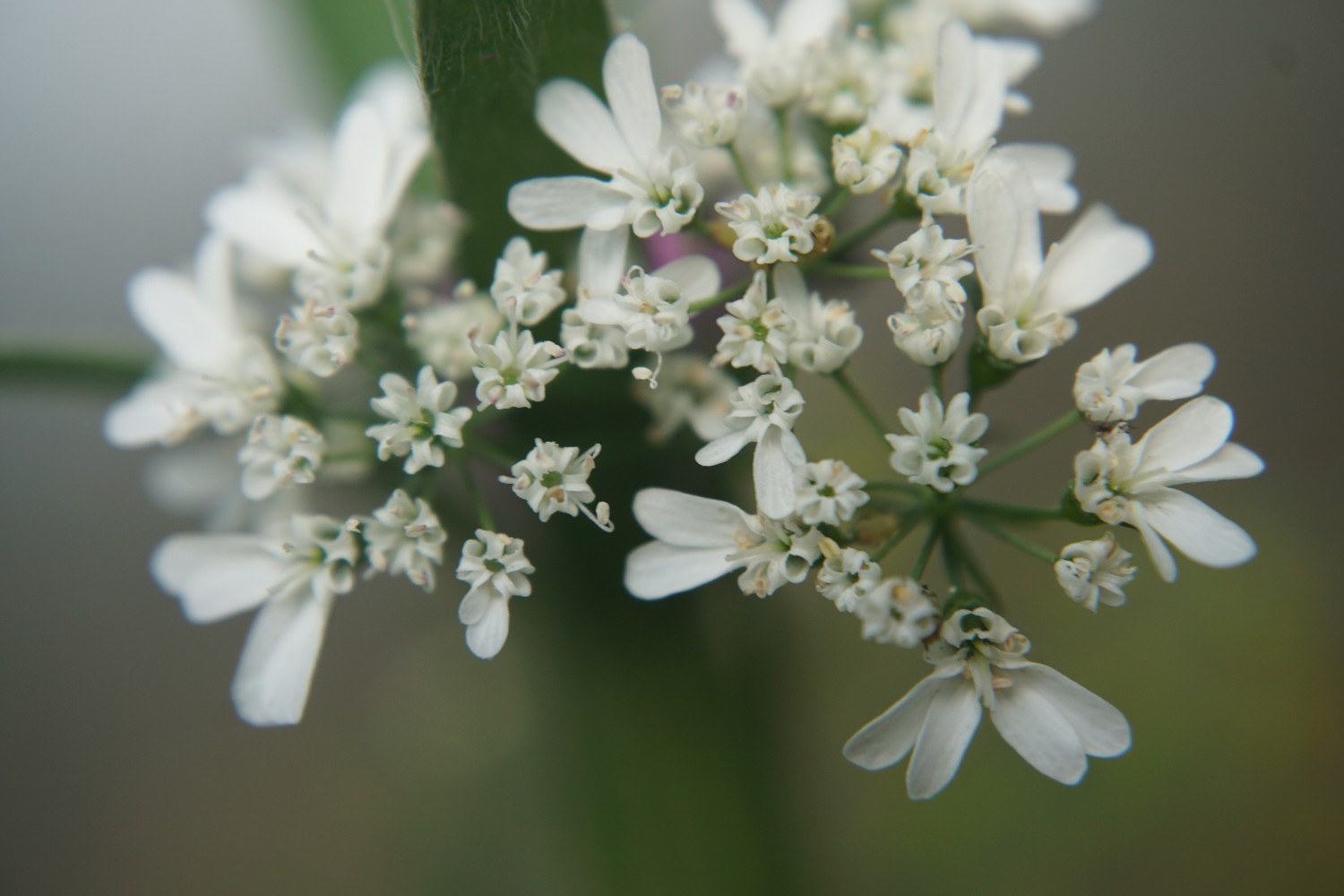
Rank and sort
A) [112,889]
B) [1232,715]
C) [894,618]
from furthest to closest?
[112,889], [1232,715], [894,618]

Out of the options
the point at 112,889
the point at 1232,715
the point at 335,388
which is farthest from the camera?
the point at 112,889

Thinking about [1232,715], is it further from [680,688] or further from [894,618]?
[894,618]

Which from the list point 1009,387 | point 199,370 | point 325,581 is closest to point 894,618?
point 325,581

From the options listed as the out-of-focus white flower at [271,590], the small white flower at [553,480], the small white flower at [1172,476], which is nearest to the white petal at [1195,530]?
the small white flower at [1172,476]

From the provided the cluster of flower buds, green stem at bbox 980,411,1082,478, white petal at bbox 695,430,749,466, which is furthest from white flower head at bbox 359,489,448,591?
green stem at bbox 980,411,1082,478

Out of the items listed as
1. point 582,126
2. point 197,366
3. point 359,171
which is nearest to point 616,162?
point 582,126
